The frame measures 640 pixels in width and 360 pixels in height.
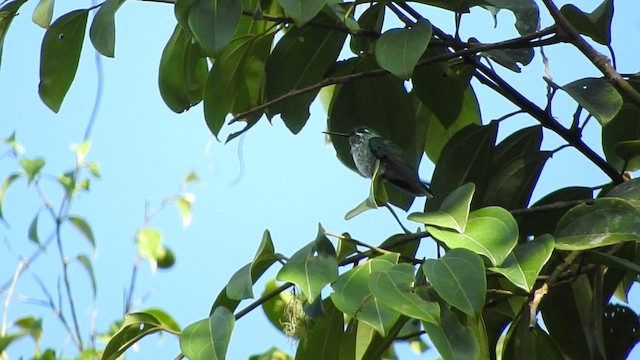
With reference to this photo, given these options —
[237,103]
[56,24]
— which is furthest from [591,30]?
[56,24]

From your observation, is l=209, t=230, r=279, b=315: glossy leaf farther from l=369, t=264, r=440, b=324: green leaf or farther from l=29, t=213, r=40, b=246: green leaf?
l=29, t=213, r=40, b=246: green leaf

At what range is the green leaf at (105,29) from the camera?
1.26 m

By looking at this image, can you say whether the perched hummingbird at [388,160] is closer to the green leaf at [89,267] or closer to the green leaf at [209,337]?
the green leaf at [209,337]

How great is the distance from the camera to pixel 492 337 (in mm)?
1500

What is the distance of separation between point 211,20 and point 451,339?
1.70 feet

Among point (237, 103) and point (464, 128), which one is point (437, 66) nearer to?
point (464, 128)

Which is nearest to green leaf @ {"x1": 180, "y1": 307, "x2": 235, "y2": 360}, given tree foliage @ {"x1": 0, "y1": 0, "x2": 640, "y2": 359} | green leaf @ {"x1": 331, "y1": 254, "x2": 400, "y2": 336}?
tree foliage @ {"x1": 0, "y1": 0, "x2": 640, "y2": 359}

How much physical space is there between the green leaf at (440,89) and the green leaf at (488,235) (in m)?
0.43

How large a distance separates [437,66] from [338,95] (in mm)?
213

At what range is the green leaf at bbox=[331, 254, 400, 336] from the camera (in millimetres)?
1012

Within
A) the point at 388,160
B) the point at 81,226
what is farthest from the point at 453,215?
the point at 81,226

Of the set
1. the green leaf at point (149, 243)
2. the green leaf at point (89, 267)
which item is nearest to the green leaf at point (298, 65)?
the green leaf at point (89, 267)

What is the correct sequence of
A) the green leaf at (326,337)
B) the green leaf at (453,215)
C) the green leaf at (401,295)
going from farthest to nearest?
the green leaf at (326,337), the green leaf at (453,215), the green leaf at (401,295)

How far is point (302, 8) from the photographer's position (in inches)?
46.2
